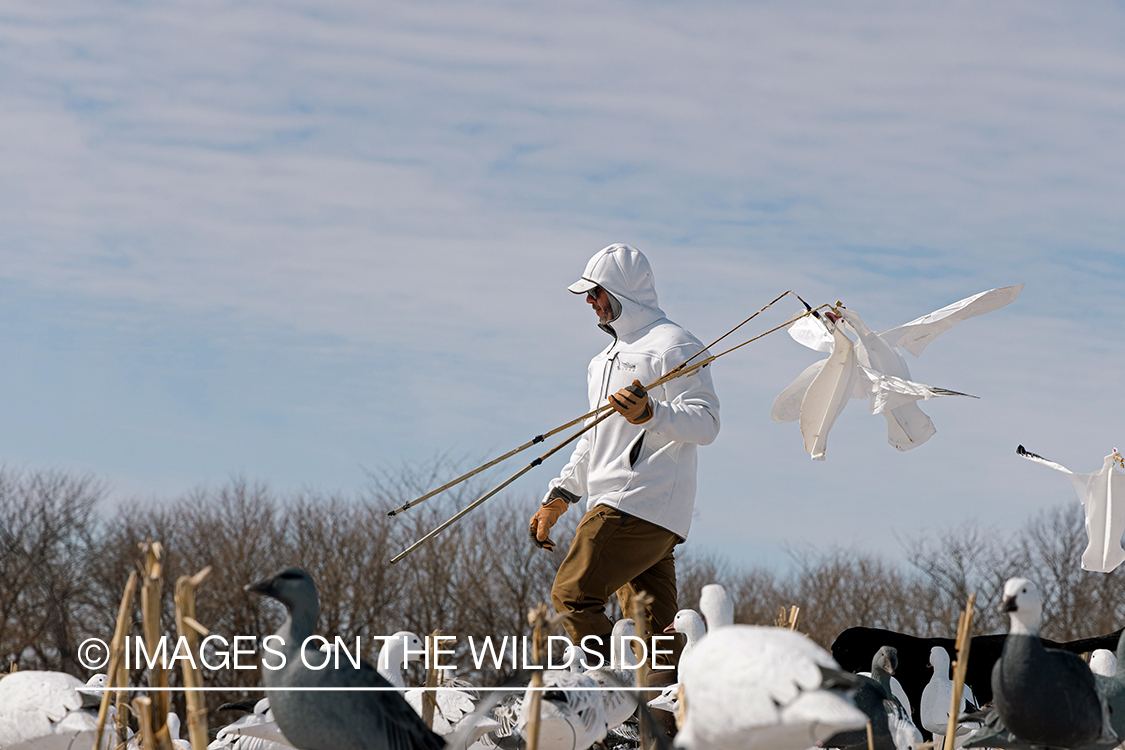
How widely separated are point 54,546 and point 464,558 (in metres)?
10.4

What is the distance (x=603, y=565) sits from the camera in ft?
21.3

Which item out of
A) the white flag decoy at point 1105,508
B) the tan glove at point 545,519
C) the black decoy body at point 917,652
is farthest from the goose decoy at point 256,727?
the white flag decoy at point 1105,508

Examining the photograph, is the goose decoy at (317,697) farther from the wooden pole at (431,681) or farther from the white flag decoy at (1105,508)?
the white flag decoy at (1105,508)

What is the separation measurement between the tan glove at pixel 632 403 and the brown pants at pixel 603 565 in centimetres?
69

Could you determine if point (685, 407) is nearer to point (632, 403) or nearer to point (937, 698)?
point (632, 403)

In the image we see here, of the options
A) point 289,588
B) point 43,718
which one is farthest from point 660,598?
point 289,588

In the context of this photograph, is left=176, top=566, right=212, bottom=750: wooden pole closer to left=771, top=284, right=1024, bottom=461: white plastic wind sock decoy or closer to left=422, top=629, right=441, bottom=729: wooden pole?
left=422, top=629, right=441, bottom=729: wooden pole

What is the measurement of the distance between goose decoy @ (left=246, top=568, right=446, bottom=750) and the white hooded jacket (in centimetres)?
289

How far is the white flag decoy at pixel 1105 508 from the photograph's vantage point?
19.2 feet

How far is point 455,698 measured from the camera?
6.21 meters

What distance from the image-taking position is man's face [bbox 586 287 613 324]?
7117mm

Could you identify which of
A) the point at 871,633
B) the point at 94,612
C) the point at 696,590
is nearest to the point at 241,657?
the point at 94,612

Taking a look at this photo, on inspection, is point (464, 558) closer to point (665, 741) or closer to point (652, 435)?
point (652, 435)

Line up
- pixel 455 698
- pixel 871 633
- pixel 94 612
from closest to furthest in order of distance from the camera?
pixel 455 698, pixel 871 633, pixel 94 612
